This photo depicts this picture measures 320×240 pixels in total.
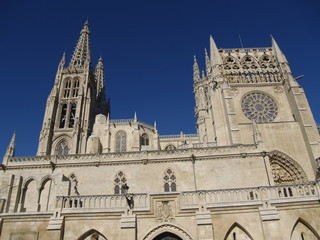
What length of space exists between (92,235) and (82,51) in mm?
50065

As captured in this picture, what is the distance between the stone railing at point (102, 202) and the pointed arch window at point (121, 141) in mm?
26382

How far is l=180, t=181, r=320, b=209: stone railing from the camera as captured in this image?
1163 centimetres

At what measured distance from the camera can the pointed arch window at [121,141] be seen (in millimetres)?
38781

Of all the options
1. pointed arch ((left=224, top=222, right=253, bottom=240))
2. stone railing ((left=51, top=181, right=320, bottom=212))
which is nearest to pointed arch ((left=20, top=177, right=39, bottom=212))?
stone railing ((left=51, top=181, right=320, bottom=212))

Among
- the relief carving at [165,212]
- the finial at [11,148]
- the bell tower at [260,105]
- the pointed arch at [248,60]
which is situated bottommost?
the relief carving at [165,212]

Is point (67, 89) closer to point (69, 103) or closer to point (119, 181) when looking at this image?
point (69, 103)

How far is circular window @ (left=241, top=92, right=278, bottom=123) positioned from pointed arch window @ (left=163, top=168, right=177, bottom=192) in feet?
40.6

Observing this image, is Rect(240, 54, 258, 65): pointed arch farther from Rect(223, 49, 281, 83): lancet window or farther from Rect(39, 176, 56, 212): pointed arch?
Rect(39, 176, 56, 212): pointed arch

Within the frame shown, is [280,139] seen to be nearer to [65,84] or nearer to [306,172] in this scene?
[306,172]

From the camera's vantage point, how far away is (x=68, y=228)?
1152cm

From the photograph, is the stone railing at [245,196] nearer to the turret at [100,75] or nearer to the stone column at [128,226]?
the stone column at [128,226]

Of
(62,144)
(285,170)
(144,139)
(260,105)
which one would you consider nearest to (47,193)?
(285,170)

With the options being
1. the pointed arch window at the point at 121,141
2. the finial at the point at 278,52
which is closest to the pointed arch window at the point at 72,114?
the pointed arch window at the point at 121,141

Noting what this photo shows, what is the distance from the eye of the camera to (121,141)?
39.4 meters
